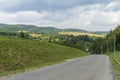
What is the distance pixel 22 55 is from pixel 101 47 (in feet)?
514

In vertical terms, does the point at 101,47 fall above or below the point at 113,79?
below

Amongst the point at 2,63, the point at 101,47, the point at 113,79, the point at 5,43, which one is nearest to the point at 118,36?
A: the point at 101,47

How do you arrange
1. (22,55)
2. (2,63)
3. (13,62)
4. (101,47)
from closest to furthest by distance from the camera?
(2,63) → (13,62) → (22,55) → (101,47)

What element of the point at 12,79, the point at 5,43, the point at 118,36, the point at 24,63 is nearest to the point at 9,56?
the point at 24,63

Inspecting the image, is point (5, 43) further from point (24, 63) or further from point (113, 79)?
point (113, 79)

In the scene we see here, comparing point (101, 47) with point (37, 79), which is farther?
point (101, 47)

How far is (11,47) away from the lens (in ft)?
150

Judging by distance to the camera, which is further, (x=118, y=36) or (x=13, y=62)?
(x=118, y=36)

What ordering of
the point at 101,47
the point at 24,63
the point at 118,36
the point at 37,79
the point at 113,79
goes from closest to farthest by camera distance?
the point at 37,79 < the point at 113,79 < the point at 24,63 < the point at 118,36 < the point at 101,47

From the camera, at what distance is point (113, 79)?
21.8 meters

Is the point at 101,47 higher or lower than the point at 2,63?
lower

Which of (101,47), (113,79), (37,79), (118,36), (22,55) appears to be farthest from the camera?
(101,47)

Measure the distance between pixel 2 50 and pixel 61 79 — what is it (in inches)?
870

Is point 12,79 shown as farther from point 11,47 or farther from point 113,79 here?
point 11,47
